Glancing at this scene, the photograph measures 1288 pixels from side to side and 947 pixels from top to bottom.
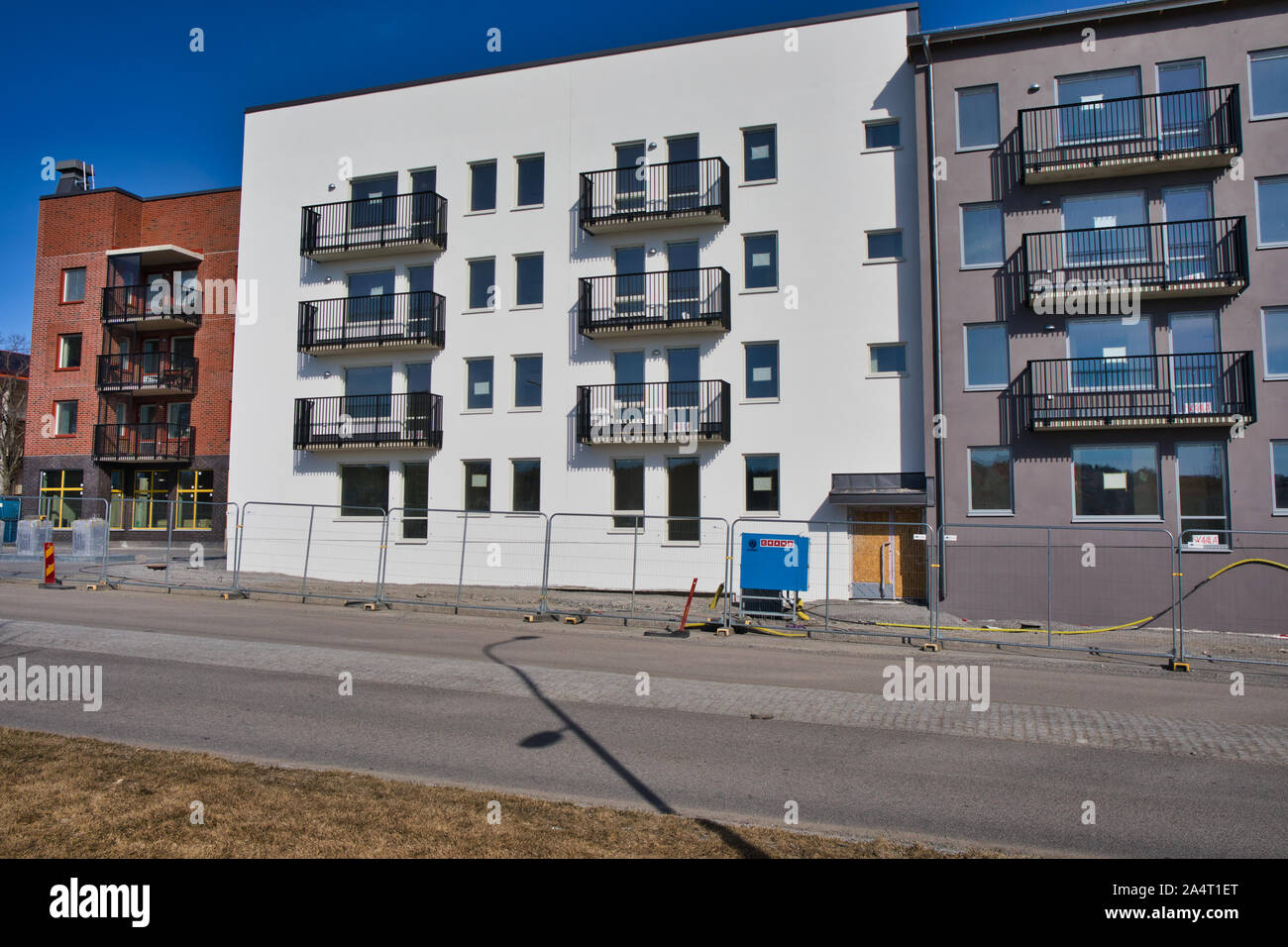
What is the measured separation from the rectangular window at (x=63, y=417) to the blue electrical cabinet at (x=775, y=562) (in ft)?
105

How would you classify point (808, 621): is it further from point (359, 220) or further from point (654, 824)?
point (359, 220)

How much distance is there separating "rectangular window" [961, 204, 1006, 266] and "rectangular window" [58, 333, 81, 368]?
3388cm

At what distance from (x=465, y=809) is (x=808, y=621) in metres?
12.0

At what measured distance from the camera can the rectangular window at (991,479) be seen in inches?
878

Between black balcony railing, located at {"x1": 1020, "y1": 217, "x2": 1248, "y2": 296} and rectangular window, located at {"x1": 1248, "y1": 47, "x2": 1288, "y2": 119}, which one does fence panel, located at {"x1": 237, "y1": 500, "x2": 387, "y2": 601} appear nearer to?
black balcony railing, located at {"x1": 1020, "y1": 217, "x2": 1248, "y2": 296}

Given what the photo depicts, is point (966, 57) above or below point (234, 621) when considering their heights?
above

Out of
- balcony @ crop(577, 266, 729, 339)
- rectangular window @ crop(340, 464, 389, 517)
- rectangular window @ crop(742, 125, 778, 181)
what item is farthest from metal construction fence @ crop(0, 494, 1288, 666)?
rectangular window @ crop(742, 125, 778, 181)

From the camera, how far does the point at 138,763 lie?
6.39 metres

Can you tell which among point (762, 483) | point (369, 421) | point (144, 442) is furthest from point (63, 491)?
point (762, 483)

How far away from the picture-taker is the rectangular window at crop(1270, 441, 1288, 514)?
2062cm

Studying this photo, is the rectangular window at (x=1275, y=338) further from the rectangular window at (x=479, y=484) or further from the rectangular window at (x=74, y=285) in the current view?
the rectangular window at (x=74, y=285)

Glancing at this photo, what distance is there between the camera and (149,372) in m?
35.5
